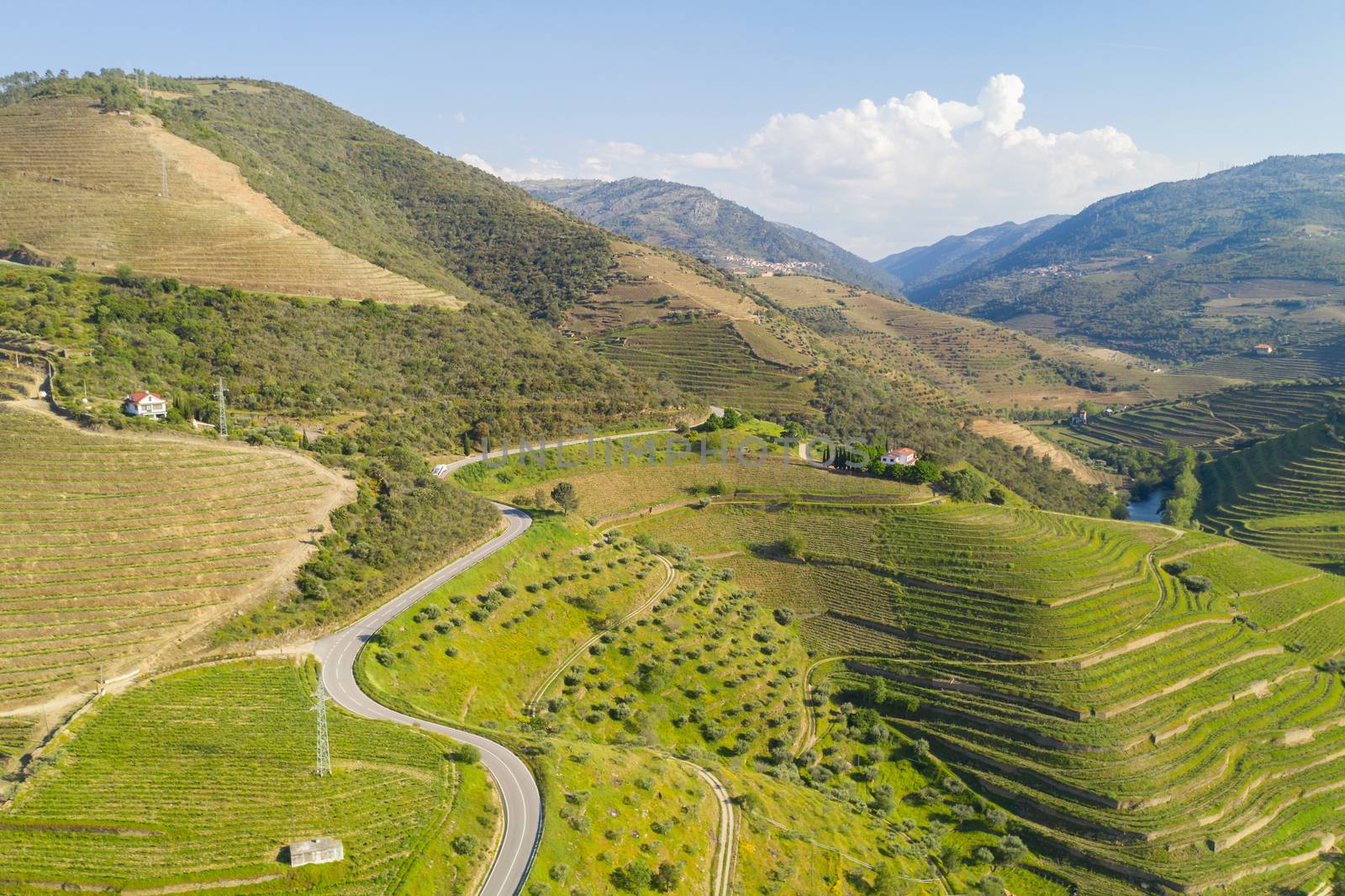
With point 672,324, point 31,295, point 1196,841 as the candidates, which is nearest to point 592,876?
point 1196,841

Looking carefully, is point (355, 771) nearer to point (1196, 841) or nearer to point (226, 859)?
point (226, 859)

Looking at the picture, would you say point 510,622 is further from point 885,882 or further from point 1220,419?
point 1220,419

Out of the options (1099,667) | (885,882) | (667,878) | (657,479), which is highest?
(657,479)

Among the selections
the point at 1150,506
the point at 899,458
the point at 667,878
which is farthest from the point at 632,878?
the point at 1150,506

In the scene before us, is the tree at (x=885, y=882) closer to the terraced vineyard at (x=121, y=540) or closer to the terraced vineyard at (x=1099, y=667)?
the terraced vineyard at (x=1099, y=667)

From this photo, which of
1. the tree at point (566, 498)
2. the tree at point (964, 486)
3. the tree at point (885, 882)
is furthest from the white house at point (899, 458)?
the tree at point (885, 882)

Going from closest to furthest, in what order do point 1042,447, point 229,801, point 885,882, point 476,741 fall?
point 229,801
point 476,741
point 885,882
point 1042,447
